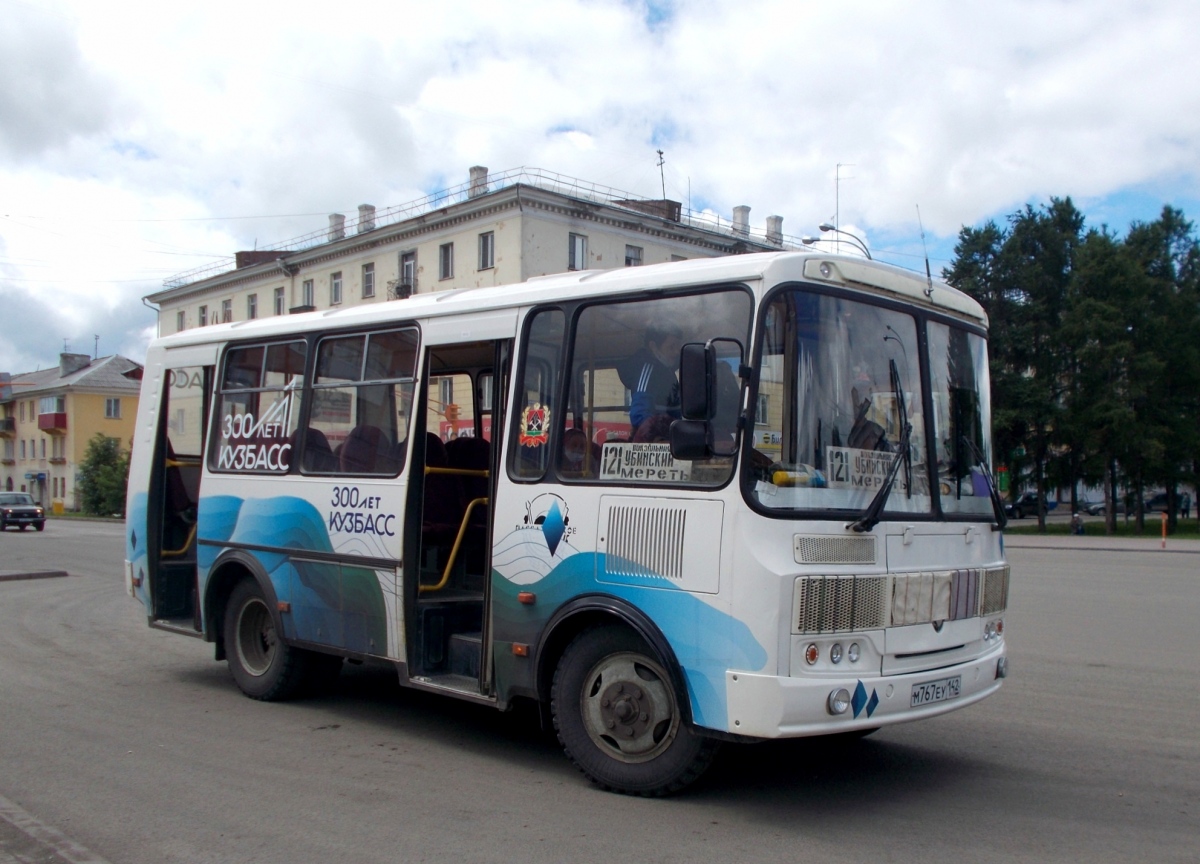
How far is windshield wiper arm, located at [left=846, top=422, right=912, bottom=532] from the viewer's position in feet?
17.9

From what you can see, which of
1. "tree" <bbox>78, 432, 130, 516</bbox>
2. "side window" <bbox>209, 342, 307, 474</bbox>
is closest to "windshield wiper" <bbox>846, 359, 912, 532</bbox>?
"side window" <bbox>209, 342, 307, 474</bbox>

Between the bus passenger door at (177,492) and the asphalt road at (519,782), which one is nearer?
the asphalt road at (519,782)

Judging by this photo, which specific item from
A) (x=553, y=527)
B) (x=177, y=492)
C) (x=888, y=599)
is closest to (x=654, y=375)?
(x=553, y=527)

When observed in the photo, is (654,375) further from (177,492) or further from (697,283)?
(177,492)

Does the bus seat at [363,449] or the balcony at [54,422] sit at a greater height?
the balcony at [54,422]

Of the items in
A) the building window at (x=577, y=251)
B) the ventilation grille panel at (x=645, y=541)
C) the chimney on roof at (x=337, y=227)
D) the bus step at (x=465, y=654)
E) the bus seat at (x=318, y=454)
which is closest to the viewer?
the ventilation grille panel at (x=645, y=541)

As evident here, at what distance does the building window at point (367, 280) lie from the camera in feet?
168

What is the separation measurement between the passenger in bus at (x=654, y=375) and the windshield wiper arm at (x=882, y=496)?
109 cm

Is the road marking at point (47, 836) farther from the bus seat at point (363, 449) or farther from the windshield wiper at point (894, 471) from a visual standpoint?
the windshield wiper at point (894, 471)

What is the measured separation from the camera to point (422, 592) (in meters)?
7.25

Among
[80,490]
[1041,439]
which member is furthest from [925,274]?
[80,490]

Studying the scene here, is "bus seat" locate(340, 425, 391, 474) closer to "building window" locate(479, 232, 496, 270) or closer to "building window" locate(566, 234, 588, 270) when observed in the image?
"building window" locate(479, 232, 496, 270)

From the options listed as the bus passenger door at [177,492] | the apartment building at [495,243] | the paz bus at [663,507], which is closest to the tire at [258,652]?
the paz bus at [663,507]

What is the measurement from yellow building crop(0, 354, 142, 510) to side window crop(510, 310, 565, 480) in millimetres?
76708
